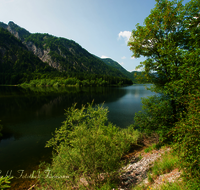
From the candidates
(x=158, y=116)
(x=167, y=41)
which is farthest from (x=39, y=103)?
(x=167, y=41)

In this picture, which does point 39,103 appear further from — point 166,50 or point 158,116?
point 166,50

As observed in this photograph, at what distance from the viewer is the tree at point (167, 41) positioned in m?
8.81

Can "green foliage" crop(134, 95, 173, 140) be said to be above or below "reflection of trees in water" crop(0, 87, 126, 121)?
above

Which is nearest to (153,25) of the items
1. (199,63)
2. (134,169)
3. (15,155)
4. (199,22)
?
(199,22)

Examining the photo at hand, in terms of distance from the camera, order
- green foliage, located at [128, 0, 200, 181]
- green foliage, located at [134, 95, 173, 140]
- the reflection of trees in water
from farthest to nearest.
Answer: the reflection of trees in water → green foliage, located at [134, 95, 173, 140] → green foliage, located at [128, 0, 200, 181]

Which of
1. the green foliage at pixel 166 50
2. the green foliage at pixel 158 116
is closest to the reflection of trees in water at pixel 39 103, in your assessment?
the green foliage at pixel 158 116

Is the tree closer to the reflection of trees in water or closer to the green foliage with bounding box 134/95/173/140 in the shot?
the green foliage with bounding box 134/95/173/140

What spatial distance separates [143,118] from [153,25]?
8607 mm

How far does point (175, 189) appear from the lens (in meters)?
4.44

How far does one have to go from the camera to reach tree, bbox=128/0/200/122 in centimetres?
881

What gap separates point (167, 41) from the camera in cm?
972

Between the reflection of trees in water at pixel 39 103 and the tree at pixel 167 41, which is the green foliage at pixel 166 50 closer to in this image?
the tree at pixel 167 41

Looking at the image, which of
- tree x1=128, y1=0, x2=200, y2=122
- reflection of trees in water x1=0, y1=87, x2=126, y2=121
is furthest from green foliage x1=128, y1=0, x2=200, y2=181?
reflection of trees in water x1=0, y1=87, x2=126, y2=121

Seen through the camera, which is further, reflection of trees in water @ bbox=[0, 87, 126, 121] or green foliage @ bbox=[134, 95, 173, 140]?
reflection of trees in water @ bbox=[0, 87, 126, 121]
